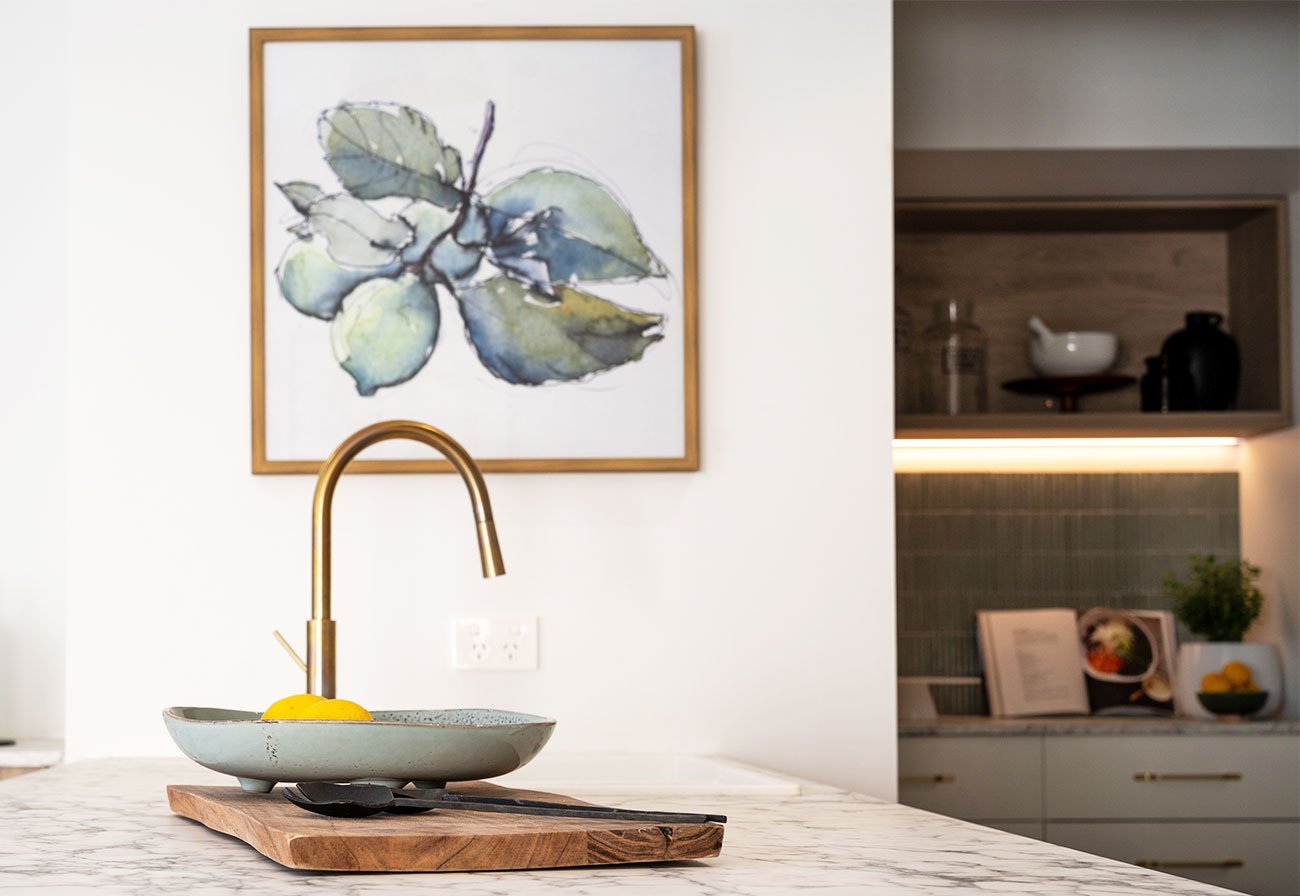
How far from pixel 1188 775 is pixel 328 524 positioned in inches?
80.3

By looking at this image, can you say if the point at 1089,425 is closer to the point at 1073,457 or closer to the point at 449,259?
the point at 1073,457

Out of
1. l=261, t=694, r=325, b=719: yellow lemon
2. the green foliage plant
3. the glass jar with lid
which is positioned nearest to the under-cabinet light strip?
the glass jar with lid

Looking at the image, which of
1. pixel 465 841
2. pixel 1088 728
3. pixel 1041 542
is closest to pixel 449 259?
pixel 465 841

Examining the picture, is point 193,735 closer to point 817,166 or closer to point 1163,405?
point 817,166

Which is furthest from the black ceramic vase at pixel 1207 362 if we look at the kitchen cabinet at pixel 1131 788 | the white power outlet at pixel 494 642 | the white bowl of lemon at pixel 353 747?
the white bowl of lemon at pixel 353 747

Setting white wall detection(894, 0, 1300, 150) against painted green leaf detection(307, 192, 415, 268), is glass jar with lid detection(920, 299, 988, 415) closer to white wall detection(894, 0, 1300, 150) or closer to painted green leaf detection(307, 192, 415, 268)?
white wall detection(894, 0, 1300, 150)

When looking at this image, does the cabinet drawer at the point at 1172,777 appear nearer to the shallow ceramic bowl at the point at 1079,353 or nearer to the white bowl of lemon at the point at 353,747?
the shallow ceramic bowl at the point at 1079,353

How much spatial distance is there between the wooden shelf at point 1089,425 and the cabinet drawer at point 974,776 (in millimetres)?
725

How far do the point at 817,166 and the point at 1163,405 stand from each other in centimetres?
145

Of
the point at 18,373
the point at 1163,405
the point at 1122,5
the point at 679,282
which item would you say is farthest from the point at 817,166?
the point at 18,373

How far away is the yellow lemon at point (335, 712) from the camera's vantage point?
114 cm

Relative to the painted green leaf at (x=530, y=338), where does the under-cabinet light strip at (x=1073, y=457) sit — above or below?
below

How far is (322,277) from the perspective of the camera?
2197 mm

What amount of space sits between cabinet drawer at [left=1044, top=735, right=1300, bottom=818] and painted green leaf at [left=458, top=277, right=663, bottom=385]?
147 centimetres
